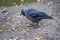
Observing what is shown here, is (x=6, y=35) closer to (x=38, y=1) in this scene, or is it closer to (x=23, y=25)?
(x=23, y=25)

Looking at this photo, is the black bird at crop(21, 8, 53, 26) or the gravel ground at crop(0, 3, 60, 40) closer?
the gravel ground at crop(0, 3, 60, 40)

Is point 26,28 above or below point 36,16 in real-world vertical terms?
below

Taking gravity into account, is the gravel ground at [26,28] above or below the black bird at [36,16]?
below

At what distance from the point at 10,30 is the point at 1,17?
128 cm

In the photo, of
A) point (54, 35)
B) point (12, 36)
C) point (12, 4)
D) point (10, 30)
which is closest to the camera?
point (54, 35)

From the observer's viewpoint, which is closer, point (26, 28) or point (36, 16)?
point (36, 16)

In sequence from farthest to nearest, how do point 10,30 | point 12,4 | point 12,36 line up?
point 12,4
point 10,30
point 12,36

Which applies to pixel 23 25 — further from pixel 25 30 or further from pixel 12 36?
pixel 12 36

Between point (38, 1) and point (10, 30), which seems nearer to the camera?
point (10, 30)

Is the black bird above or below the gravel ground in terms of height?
above

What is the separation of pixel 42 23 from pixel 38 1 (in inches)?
133

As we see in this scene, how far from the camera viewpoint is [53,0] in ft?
26.4

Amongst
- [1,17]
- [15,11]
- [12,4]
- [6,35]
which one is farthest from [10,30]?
[12,4]

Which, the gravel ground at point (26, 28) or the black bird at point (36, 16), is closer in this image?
the gravel ground at point (26, 28)
